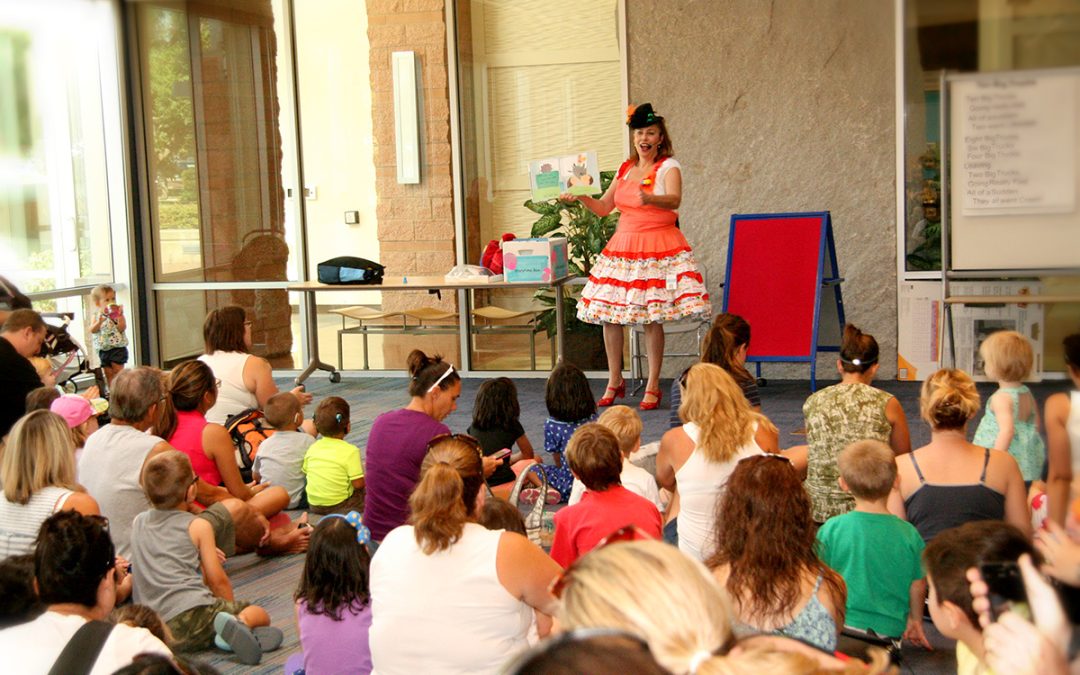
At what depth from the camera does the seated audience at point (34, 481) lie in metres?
3.55

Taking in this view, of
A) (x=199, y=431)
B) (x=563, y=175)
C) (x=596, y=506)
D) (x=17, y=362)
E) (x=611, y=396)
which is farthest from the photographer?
(x=563, y=175)

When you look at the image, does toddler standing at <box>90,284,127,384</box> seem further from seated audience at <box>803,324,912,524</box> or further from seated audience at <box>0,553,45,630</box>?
seated audience at <box>0,553,45,630</box>

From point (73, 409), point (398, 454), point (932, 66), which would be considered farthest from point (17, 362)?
point (932, 66)

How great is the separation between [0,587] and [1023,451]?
3296 mm

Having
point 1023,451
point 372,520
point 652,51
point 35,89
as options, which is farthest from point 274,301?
point 1023,451

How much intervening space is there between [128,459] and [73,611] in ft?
4.75

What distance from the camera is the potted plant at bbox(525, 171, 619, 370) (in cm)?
831

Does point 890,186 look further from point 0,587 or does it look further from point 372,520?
point 0,587

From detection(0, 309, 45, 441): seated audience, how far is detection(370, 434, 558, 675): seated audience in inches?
95.0

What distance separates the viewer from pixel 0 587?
8.28 ft

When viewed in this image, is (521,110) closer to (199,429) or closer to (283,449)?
(283,449)

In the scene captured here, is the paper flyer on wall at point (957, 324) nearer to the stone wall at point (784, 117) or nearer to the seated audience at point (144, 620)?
the stone wall at point (784, 117)

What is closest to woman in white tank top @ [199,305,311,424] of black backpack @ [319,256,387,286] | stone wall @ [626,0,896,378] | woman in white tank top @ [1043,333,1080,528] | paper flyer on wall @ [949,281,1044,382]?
black backpack @ [319,256,387,286]

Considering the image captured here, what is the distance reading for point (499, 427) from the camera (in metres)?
5.11
